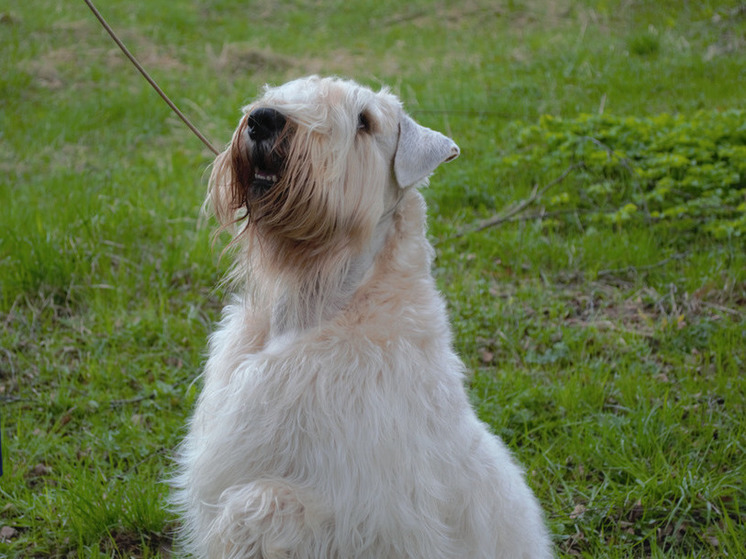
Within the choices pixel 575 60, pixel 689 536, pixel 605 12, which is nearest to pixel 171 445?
pixel 689 536

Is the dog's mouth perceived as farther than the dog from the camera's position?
Yes

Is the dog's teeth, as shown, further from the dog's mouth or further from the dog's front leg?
the dog's front leg

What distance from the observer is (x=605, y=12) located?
13.3 metres

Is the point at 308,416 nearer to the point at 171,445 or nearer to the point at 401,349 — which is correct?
the point at 401,349

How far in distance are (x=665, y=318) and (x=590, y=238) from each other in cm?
115

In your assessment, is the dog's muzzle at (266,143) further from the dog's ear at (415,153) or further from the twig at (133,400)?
the twig at (133,400)

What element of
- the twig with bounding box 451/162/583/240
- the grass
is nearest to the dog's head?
the grass

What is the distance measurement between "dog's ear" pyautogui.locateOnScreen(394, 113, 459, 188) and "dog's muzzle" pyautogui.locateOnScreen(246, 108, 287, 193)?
0.47m

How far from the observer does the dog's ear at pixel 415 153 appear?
124 inches

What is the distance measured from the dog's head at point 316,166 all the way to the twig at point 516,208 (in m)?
3.40

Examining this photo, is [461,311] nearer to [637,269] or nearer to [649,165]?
[637,269]

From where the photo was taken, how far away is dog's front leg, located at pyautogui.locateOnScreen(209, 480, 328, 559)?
8.74 ft

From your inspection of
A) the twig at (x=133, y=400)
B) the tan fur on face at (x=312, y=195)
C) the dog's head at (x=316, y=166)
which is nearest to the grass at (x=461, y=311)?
the twig at (x=133, y=400)

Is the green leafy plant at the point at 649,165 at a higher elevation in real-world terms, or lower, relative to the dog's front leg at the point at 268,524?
lower
